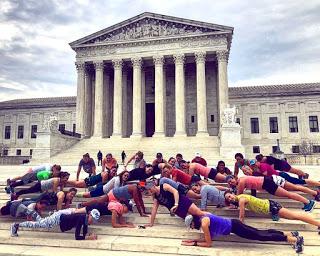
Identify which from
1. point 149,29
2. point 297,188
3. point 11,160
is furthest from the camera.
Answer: point 149,29

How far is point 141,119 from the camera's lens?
121 ft

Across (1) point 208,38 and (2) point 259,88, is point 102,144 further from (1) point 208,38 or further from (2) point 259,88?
(2) point 259,88

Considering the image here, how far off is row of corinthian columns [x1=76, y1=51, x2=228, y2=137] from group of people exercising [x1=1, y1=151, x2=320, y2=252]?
25561mm

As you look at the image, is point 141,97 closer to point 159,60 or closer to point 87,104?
point 159,60

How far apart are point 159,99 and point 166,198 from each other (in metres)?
29.4

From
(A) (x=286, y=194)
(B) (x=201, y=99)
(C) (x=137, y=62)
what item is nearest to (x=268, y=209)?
(A) (x=286, y=194)

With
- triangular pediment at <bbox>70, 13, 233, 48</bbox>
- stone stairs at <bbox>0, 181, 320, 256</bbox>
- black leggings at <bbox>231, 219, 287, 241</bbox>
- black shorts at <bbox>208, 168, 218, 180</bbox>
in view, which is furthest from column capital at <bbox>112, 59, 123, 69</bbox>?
black leggings at <bbox>231, 219, 287, 241</bbox>

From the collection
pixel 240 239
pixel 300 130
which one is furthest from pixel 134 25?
pixel 240 239

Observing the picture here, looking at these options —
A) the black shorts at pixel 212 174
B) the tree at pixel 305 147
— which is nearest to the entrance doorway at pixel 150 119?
the tree at pixel 305 147

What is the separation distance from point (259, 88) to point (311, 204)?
139 ft

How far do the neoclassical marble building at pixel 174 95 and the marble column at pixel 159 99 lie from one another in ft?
0.40

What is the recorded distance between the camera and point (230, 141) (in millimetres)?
27969

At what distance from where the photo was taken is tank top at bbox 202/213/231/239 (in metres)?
6.15

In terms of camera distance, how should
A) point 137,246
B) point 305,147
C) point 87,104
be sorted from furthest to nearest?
1. point 305,147
2. point 87,104
3. point 137,246
